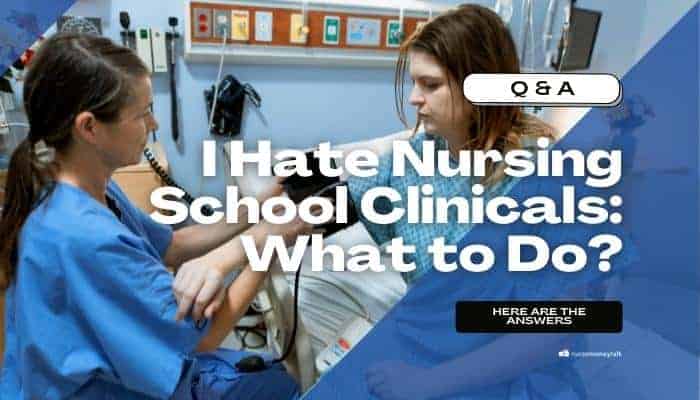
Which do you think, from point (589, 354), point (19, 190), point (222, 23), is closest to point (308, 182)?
point (222, 23)

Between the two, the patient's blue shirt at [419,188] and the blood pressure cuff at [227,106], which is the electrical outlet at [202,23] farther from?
the patient's blue shirt at [419,188]

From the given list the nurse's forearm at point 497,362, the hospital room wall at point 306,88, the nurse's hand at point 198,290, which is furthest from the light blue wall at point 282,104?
the nurse's forearm at point 497,362

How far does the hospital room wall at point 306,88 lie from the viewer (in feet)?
2.19

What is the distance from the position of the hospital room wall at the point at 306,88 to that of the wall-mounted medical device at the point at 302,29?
2cm

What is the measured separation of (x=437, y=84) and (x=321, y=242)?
0.85 feet

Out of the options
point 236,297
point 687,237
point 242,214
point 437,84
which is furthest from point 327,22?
point 687,237

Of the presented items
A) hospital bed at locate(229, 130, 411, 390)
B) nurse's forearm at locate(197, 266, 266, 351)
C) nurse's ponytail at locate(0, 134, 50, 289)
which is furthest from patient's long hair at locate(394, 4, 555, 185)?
nurse's ponytail at locate(0, 134, 50, 289)

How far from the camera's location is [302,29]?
2.25 feet

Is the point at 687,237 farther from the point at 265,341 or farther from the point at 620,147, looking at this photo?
the point at 265,341

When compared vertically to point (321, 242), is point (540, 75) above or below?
above

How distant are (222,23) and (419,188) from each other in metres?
0.34

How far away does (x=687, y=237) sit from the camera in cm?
75
